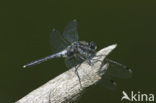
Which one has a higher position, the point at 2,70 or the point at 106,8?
the point at 106,8

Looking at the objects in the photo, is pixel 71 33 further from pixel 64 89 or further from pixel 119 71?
pixel 64 89

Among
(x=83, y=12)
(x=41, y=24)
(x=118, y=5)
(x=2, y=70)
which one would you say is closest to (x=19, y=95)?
(x=2, y=70)

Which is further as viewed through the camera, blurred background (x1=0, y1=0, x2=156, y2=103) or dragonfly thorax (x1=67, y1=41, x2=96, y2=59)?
blurred background (x1=0, y1=0, x2=156, y2=103)

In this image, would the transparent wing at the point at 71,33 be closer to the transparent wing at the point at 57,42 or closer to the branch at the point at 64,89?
the transparent wing at the point at 57,42

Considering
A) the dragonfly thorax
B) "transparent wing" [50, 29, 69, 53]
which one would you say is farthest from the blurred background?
the dragonfly thorax

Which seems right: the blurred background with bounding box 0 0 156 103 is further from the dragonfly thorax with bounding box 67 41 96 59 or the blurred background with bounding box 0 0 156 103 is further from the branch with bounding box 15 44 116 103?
the branch with bounding box 15 44 116 103

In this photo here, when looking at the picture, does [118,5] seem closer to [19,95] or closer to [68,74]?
[19,95]
